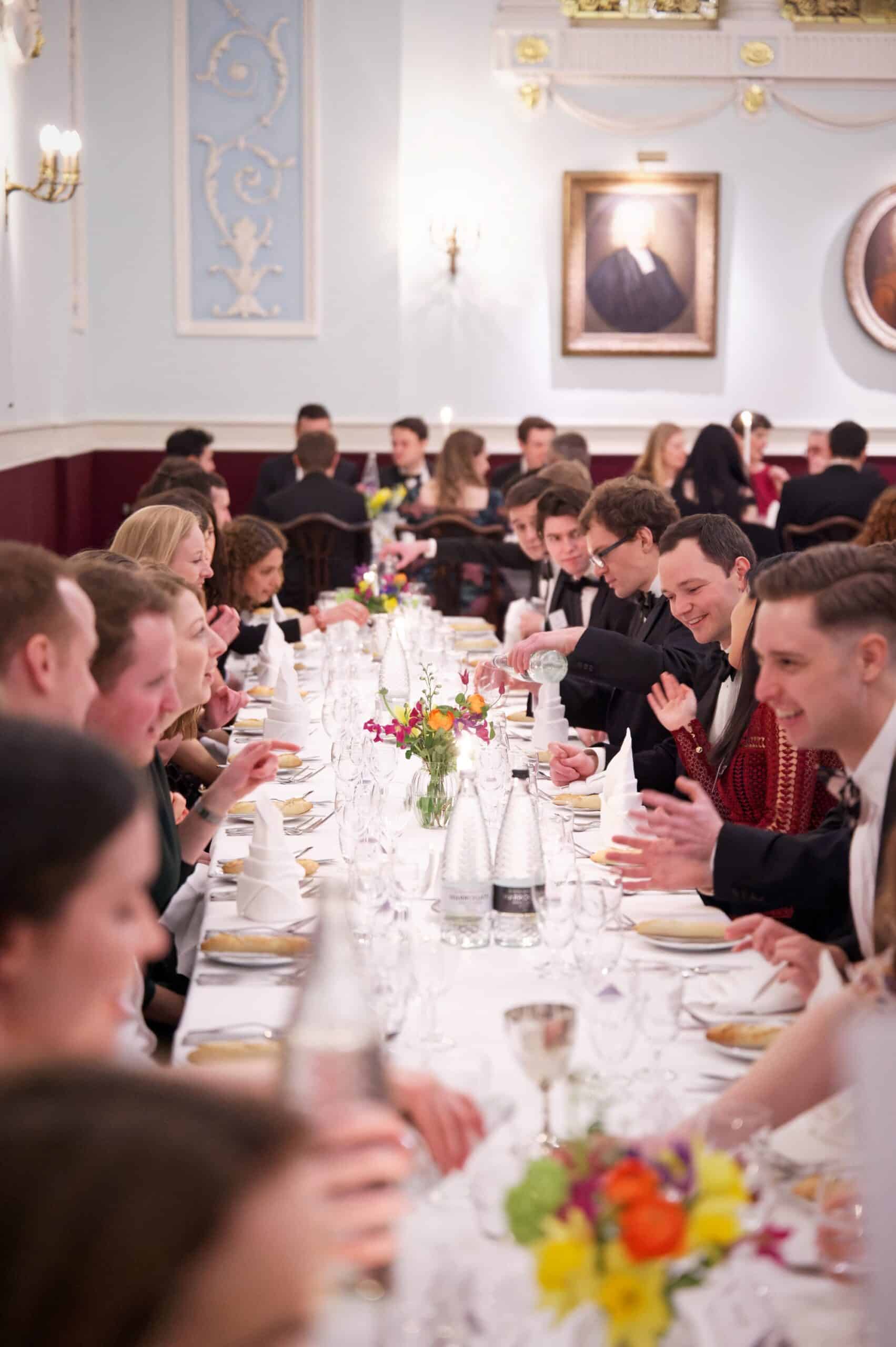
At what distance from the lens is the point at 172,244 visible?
952 cm

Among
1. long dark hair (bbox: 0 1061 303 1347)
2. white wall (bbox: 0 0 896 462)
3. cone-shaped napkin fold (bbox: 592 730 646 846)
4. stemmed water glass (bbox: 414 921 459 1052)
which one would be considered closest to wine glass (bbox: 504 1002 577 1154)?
stemmed water glass (bbox: 414 921 459 1052)

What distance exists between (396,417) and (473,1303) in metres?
8.83

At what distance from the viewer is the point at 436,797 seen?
303 centimetres

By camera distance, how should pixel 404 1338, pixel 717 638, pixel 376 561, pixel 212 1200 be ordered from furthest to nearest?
pixel 376 561, pixel 717 638, pixel 404 1338, pixel 212 1200

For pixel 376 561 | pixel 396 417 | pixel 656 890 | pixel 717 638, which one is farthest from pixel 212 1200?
pixel 396 417

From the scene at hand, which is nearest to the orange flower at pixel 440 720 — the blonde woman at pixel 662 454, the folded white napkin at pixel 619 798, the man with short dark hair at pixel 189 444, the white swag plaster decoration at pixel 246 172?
the folded white napkin at pixel 619 798

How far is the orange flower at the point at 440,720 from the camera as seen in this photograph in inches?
118

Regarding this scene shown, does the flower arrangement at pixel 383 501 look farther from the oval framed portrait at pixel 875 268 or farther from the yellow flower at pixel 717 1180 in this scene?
the yellow flower at pixel 717 1180

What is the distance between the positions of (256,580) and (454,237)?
457cm

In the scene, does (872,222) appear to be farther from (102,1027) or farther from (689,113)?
(102,1027)

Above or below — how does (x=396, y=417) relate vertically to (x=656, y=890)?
above

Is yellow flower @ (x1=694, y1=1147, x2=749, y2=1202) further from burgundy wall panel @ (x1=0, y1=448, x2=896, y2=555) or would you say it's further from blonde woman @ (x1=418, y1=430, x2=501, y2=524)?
burgundy wall panel @ (x1=0, y1=448, x2=896, y2=555)

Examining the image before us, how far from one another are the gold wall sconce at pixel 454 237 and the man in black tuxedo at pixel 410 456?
111 centimetres

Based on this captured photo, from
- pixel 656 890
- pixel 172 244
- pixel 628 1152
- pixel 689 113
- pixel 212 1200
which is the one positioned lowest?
pixel 656 890
